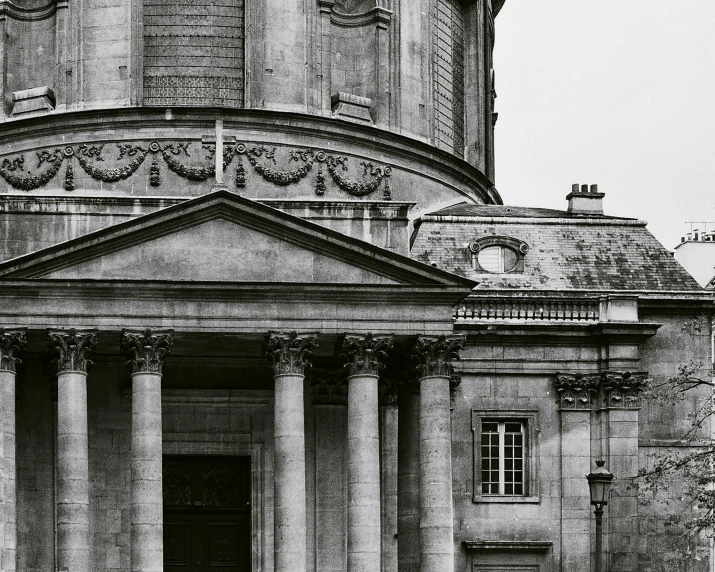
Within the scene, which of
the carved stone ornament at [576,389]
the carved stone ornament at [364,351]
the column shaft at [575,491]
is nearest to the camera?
the carved stone ornament at [364,351]

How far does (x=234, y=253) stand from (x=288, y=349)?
277cm

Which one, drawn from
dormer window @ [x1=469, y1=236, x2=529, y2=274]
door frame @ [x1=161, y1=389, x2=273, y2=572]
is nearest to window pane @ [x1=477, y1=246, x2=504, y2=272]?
dormer window @ [x1=469, y1=236, x2=529, y2=274]

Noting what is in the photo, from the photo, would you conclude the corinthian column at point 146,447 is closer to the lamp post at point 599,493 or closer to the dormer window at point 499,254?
the lamp post at point 599,493

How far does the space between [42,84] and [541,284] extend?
659 inches

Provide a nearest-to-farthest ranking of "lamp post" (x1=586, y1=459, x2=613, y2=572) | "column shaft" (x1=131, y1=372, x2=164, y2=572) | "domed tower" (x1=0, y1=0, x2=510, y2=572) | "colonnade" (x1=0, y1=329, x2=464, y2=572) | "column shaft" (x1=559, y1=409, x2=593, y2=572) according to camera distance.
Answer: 1. "lamp post" (x1=586, y1=459, x2=613, y2=572)
2. "column shaft" (x1=131, y1=372, x2=164, y2=572)
3. "colonnade" (x1=0, y1=329, x2=464, y2=572)
4. "domed tower" (x1=0, y1=0, x2=510, y2=572)
5. "column shaft" (x1=559, y1=409, x2=593, y2=572)

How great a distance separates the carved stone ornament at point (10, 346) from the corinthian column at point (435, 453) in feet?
32.4

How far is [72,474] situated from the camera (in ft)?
164

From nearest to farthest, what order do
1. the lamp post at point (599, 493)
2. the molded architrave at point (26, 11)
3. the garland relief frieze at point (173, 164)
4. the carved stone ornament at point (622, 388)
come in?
1. the lamp post at point (599, 493)
2. the carved stone ornament at point (622, 388)
3. the garland relief frieze at point (173, 164)
4. the molded architrave at point (26, 11)

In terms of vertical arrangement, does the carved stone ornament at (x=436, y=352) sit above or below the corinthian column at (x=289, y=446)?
above

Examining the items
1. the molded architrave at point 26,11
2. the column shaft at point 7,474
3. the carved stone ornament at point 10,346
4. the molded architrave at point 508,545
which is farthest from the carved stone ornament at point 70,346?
the molded architrave at point 26,11

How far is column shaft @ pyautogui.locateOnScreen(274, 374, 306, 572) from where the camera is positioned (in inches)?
1994

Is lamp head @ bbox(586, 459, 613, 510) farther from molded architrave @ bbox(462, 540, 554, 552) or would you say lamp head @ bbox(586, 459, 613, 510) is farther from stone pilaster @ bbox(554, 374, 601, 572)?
stone pilaster @ bbox(554, 374, 601, 572)

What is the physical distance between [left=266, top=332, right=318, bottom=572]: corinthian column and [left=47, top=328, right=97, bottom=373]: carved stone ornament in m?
4.58

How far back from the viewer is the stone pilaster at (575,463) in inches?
2208
